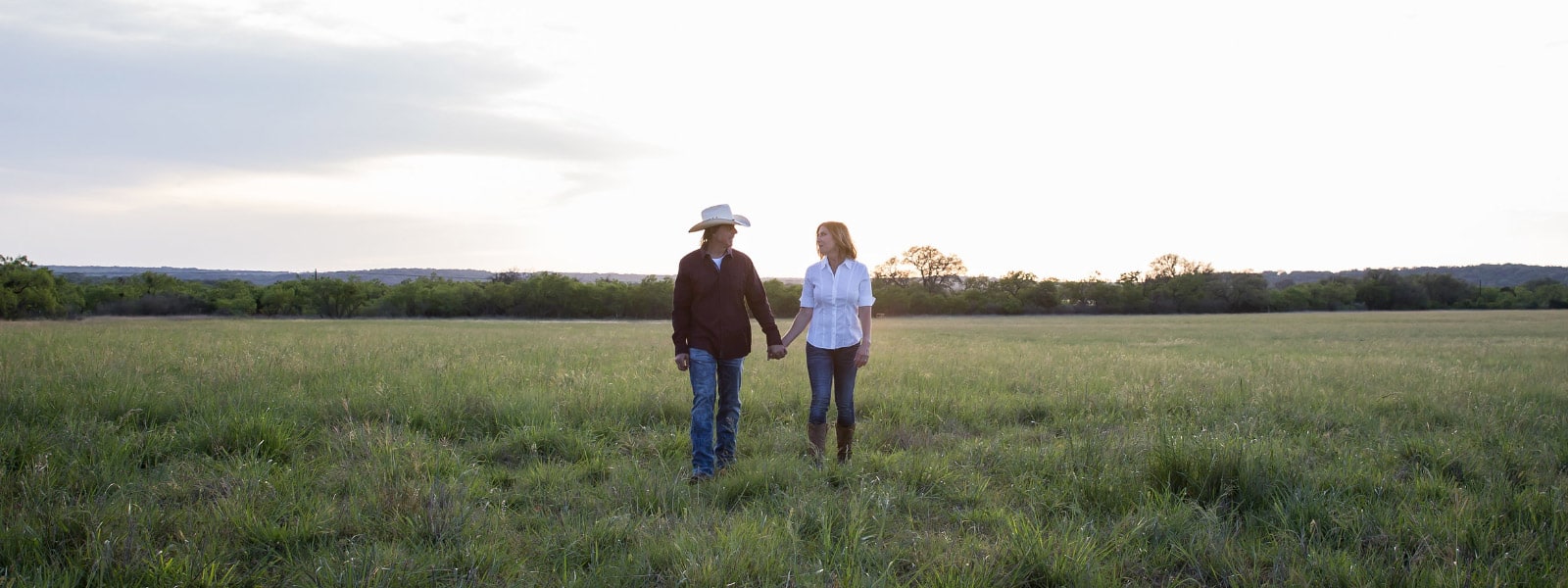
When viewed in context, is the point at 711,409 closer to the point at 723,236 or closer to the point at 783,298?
the point at 723,236

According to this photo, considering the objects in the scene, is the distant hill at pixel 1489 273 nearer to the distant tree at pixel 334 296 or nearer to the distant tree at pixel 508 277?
the distant tree at pixel 508 277

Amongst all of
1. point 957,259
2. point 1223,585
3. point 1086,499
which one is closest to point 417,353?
point 1086,499

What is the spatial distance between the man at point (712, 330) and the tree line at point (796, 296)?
73.4 m

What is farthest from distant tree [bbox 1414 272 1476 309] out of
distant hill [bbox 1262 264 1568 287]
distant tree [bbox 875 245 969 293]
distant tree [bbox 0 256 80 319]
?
Answer: distant tree [bbox 0 256 80 319]

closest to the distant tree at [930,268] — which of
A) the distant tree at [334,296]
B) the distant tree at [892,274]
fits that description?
the distant tree at [892,274]

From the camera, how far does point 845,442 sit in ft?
20.9

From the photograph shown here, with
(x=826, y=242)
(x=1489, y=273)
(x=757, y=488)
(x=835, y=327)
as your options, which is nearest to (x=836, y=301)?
(x=835, y=327)

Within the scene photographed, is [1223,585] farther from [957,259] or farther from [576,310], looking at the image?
[957,259]

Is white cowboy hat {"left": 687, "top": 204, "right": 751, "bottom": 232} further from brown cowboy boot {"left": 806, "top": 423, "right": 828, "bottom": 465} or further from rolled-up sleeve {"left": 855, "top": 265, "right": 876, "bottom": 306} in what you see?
brown cowboy boot {"left": 806, "top": 423, "right": 828, "bottom": 465}

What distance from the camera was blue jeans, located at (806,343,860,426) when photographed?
20.3ft

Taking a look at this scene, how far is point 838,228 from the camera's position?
631cm

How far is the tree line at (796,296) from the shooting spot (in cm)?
8306

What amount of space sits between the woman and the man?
0.36 m

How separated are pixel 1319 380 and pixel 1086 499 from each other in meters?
8.99
